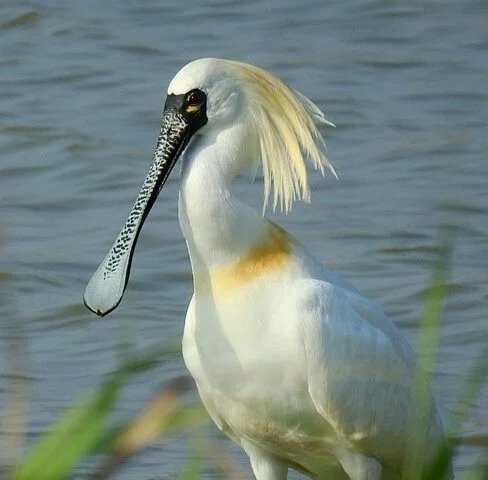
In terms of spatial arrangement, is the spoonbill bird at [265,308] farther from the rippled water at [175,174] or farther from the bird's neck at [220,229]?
the rippled water at [175,174]

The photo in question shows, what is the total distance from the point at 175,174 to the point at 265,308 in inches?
209

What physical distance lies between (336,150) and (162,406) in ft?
26.5

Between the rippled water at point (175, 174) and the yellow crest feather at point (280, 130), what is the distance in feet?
4.93

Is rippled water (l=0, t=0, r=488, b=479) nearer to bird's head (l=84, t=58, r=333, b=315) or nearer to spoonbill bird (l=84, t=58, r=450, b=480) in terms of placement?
bird's head (l=84, t=58, r=333, b=315)

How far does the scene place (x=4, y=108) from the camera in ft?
38.8

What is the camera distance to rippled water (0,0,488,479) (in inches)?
326

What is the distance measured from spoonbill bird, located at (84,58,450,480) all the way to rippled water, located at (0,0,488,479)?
136 centimetres

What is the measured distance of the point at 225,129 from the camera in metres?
5.41

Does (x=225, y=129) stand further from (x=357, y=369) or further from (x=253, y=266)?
(x=357, y=369)

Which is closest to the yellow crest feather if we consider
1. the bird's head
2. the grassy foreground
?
the bird's head

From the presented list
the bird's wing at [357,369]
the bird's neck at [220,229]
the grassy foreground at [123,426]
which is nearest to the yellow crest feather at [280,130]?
the bird's neck at [220,229]

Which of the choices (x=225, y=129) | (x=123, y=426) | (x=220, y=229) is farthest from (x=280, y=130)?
(x=123, y=426)

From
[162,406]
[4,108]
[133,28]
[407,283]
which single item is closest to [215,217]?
[162,406]

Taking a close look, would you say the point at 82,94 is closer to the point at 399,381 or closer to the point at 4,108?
the point at 4,108
